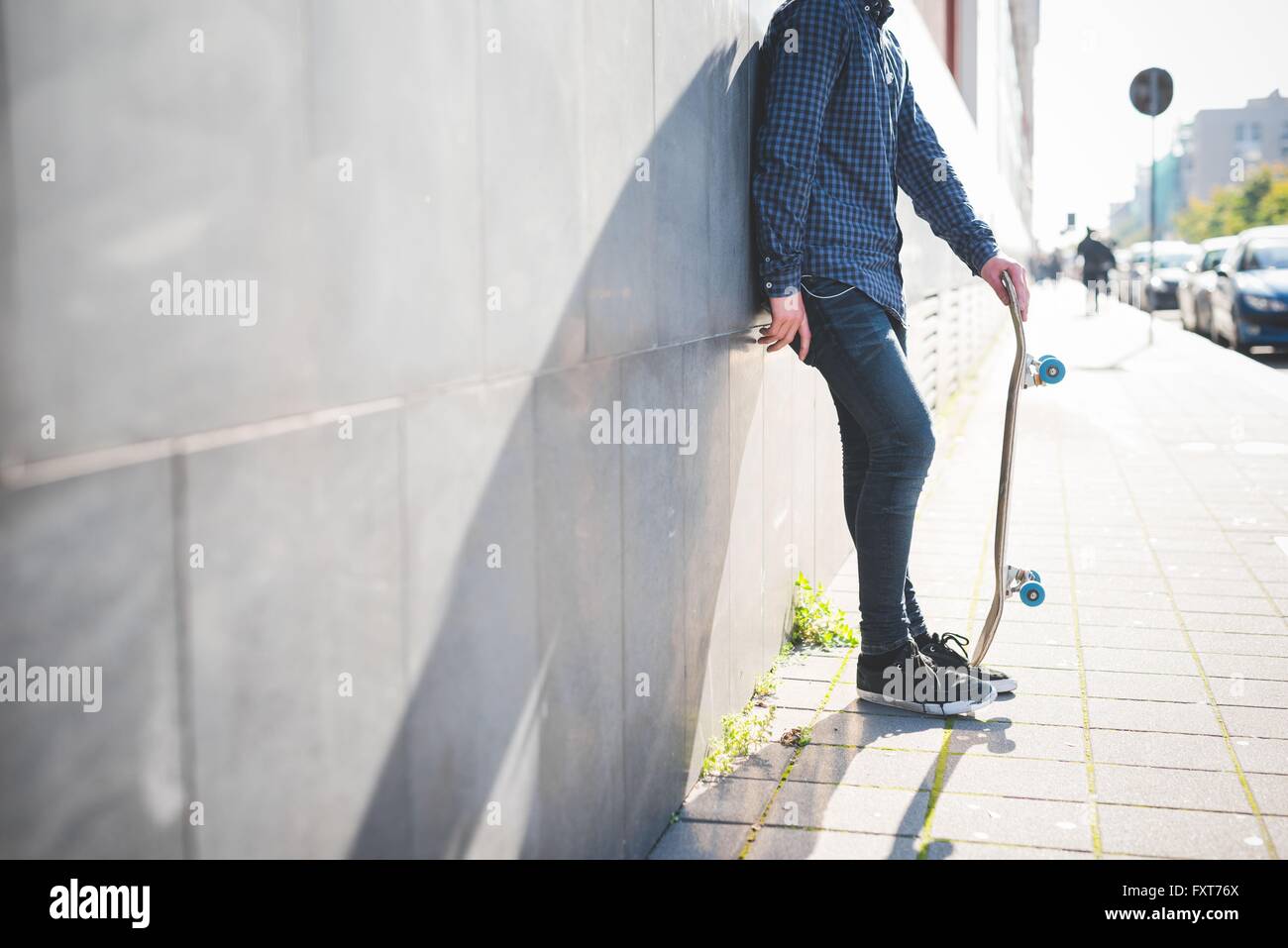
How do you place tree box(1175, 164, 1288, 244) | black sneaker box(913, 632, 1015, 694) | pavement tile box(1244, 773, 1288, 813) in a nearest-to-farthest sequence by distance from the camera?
pavement tile box(1244, 773, 1288, 813)
black sneaker box(913, 632, 1015, 694)
tree box(1175, 164, 1288, 244)

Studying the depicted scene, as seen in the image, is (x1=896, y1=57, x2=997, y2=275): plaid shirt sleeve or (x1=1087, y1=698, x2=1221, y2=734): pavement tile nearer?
(x1=1087, y1=698, x2=1221, y2=734): pavement tile

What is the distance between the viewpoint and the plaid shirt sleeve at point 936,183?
4160 millimetres

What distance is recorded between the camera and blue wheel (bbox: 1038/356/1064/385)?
3914 mm

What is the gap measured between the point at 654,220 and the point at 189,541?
5.96 ft

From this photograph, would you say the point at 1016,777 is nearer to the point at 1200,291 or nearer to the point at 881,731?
the point at 881,731

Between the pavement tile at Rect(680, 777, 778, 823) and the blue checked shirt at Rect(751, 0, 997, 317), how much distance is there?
1.29 m

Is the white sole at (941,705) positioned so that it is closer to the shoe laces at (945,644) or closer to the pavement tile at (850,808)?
the shoe laces at (945,644)

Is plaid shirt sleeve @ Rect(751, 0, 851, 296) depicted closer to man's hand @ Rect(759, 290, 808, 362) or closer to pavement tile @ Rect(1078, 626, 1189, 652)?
man's hand @ Rect(759, 290, 808, 362)

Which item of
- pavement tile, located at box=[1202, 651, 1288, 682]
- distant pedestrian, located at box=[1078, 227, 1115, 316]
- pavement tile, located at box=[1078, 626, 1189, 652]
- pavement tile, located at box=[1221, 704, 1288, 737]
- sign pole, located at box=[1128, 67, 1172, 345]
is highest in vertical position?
sign pole, located at box=[1128, 67, 1172, 345]

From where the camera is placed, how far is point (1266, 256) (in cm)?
1936

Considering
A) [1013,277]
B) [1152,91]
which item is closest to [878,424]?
[1013,277]

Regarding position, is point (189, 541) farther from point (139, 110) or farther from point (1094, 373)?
point (1094, 373)

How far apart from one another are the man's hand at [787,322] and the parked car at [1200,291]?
18149mm

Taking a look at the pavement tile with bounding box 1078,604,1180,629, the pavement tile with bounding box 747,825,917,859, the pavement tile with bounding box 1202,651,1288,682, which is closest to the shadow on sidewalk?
the pavement tile with bounding box 747,825,917,859
